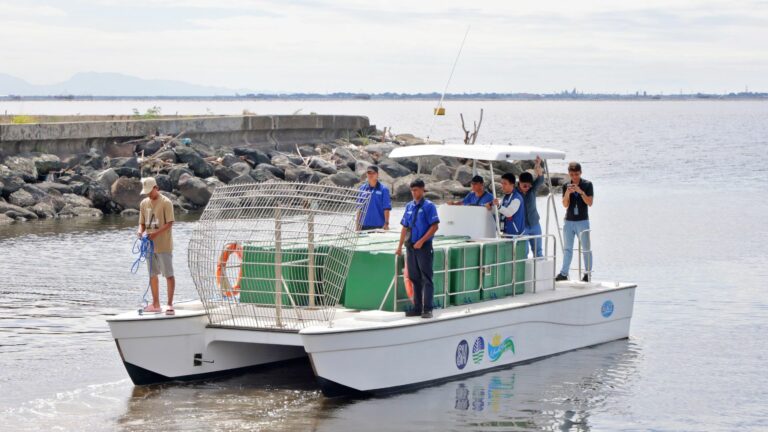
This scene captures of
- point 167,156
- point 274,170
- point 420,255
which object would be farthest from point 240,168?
point 420,255

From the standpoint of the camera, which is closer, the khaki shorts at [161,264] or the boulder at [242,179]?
the khaki shorts at [161,264]

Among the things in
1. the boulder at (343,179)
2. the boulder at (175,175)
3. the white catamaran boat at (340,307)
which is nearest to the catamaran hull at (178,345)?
the white catamaran boat at (340,307)

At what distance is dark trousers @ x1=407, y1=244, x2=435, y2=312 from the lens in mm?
11977

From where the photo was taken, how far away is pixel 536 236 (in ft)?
45.0

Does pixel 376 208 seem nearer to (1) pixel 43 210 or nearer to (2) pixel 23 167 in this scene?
(1) pixel 43 210

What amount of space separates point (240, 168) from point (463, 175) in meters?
7.06

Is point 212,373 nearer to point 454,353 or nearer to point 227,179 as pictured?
point 454,353

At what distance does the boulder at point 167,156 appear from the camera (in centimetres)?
3189

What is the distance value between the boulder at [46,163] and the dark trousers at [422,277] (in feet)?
63.8

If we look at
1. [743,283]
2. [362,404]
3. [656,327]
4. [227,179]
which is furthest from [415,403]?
[227,179]

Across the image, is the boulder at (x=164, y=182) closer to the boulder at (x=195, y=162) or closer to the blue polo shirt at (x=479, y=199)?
the boulder at (x=195, y=162)

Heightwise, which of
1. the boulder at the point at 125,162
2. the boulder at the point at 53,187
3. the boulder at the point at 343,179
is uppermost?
the boulder at the point at 125,162

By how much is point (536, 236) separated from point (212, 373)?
159 inches

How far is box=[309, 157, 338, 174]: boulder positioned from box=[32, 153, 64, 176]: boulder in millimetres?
8129
